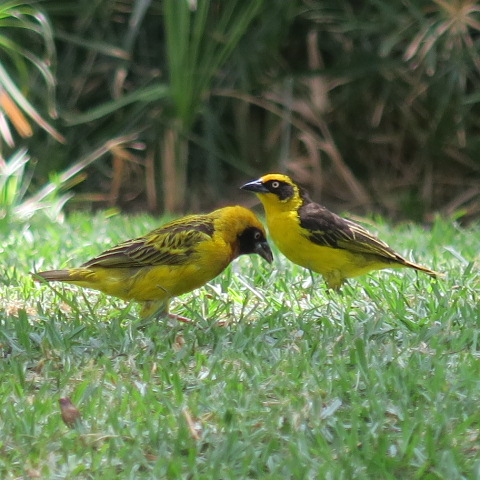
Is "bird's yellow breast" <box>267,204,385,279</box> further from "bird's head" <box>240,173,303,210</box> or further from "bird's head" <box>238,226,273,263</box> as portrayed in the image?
"bird's head" <box>238,226,273,263</box>

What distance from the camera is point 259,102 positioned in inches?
410

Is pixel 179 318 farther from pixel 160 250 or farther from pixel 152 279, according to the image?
pixel 160 250

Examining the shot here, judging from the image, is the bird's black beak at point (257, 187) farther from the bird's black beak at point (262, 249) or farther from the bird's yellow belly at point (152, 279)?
the bird's yellow belly at point (152, 279)

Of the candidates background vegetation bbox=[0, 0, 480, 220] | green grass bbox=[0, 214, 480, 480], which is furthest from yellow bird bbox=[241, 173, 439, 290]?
background vegetation bbox=[0, 0, 480, 220]

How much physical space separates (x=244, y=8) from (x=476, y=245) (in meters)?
3.80

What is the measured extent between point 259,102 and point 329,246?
4924 mm

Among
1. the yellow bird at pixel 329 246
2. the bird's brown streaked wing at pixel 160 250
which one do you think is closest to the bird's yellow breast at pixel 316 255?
the yellow bird at pixel 329 246

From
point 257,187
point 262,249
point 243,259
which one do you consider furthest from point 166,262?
point 243,259

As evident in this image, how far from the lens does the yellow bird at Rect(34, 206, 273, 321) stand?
502 cm

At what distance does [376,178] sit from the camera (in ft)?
36.3

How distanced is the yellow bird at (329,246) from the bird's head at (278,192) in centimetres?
4

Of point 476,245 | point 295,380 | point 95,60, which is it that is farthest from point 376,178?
point 295,380

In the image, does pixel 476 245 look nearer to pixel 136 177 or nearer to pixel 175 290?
pixel 175 290

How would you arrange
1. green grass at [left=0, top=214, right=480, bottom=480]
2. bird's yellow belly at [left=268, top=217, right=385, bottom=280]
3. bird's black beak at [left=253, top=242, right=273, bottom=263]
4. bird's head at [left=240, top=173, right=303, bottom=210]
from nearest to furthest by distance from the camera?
green grass at [left=0, top=214, right=480, bottom=480], bird's black beak at [left=253, top=242, right=273, bottom=263], bird's yellow belly at [left=268, top=217, right=385, bottom=280], bird's head at [left=240, top=173, right=303, bottom=210]
